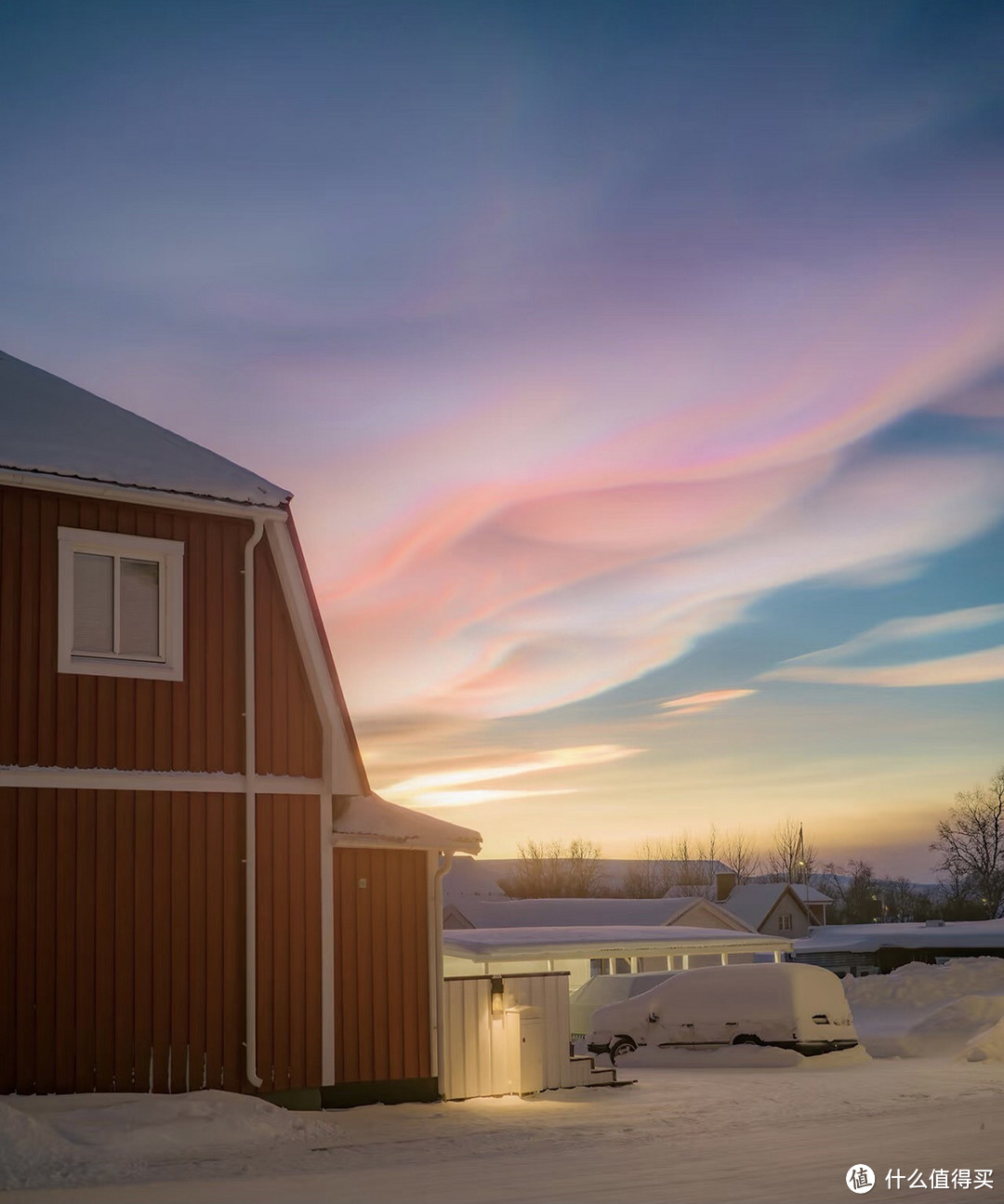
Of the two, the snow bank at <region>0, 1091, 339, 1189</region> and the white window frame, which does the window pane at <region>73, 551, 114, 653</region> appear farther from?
the snow bank at <region>0, 1091, 339, 1189</region>

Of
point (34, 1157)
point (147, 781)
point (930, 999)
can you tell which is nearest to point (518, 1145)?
point (34, 1157)

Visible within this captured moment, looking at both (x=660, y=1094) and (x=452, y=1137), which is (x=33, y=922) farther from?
(x=660, y=1094)

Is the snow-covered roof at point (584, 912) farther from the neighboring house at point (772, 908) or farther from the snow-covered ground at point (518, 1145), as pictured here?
the snow-covered ground at point (518, 1145)

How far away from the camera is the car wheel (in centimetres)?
2680

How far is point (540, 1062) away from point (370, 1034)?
11.5ft

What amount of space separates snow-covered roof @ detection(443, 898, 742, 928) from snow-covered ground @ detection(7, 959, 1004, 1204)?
127 ft

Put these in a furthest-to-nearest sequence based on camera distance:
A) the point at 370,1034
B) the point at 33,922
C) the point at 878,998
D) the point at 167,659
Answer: the point at 878,998 < the point at 370,1034 < the point at 167,659 < the point at 33,922

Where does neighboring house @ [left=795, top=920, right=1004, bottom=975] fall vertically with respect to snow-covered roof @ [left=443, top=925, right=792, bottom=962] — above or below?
below

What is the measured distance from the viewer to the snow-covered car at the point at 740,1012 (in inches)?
973

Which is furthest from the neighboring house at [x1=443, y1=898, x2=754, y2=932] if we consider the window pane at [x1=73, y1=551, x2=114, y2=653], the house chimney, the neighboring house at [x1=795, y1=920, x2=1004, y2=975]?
the window pane at [x1=73, y1=551, x2=114, y2=653]

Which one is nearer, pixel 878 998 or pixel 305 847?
pixel 305 847

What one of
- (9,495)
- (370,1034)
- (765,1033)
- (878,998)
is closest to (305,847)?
(370,1034)

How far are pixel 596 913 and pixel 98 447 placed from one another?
46202mm

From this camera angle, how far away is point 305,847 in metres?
16.1
